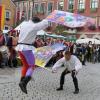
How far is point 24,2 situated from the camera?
72.8 metres

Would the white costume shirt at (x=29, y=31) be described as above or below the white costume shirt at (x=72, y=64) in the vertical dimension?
Result: above

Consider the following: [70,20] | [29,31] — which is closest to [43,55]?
[70,20]

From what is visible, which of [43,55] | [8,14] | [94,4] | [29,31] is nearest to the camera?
[29,31]

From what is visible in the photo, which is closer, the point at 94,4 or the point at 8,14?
the point at 94,4

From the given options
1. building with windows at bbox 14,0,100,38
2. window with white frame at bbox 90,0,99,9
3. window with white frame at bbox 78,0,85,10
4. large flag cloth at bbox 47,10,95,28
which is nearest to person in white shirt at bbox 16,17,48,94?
large flag cloth at bbox 47,10,95,28

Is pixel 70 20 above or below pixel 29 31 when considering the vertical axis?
above

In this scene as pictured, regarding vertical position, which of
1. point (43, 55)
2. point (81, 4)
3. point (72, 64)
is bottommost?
point (81, 4)

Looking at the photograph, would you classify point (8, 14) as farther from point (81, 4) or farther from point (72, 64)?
point (72, 64)

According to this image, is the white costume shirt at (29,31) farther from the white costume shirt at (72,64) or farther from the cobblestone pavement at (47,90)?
the white costume shirt at (72,64)

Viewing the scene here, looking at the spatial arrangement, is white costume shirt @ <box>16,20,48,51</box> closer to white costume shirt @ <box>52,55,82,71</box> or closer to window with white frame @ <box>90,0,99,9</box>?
white costume shirt @ <box>52,55,82,71</box>

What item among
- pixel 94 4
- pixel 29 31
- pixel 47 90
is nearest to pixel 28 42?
pixel 29 31

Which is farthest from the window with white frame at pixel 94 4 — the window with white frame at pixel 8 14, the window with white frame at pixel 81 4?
the window with white frame at pixel 8 14

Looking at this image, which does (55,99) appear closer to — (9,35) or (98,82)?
(98,82)

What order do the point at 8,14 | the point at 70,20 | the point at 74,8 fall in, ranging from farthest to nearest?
the point at 8,14 < the point at 74,8 < the point at 70,20
